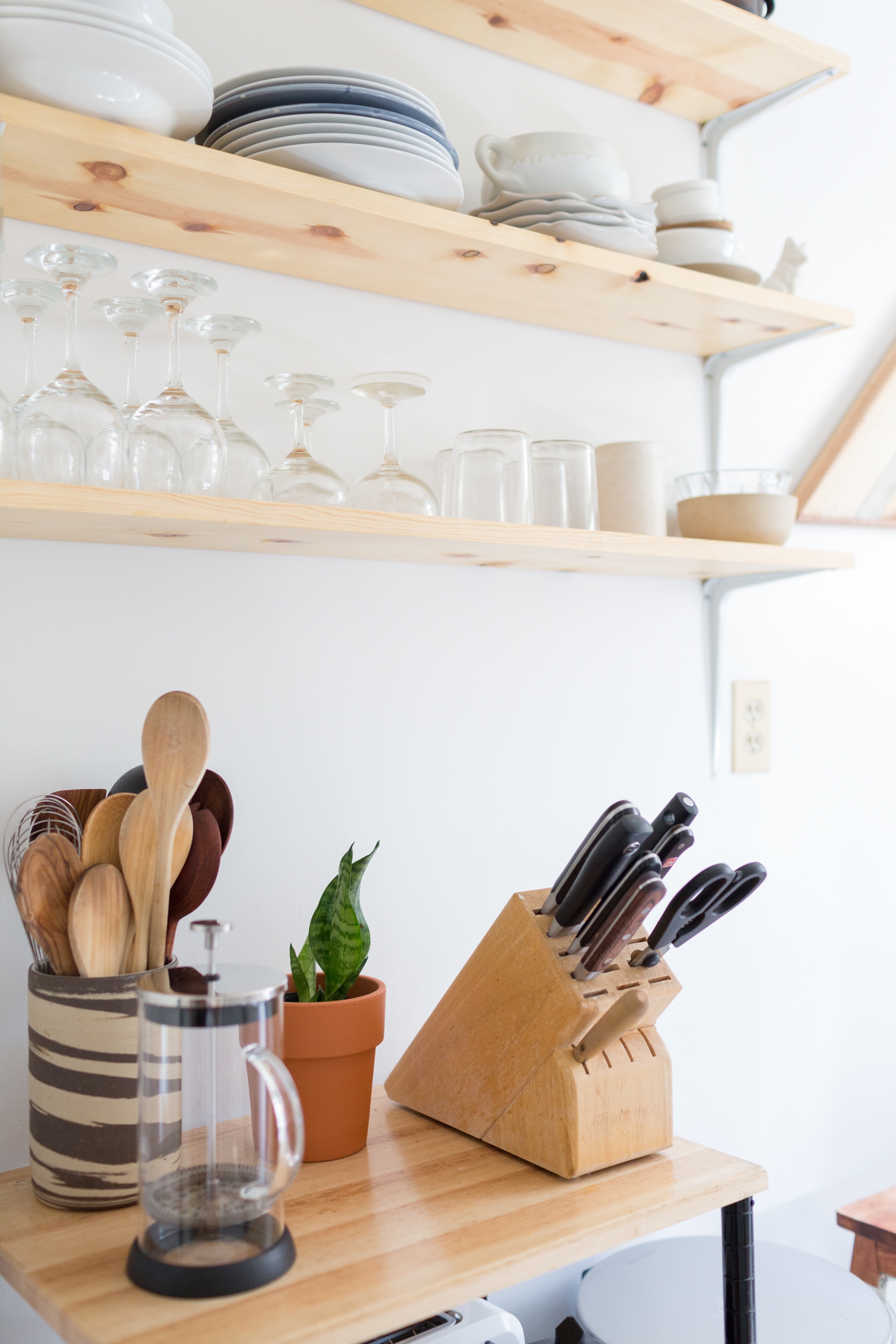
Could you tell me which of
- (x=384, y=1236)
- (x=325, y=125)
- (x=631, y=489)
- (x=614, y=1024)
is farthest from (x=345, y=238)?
(x=384, y=1236)

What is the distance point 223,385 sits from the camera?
110 cm

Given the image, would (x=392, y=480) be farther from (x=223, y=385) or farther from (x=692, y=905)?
(x=692, y=905)

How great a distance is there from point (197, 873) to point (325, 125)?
71 cm

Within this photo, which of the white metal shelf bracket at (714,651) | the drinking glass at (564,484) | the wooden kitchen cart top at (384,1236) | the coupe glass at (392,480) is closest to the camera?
the wooden kitchen cart top at (384,1236)

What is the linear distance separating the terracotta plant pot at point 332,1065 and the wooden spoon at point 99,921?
170 mm

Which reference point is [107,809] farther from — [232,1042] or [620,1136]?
[620,1136]

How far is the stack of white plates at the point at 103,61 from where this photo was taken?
0.85 meters

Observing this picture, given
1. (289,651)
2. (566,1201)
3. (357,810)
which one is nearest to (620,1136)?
(566,1201)

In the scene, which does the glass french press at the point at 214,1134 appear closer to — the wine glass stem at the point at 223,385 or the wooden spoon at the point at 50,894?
the wooden spoon at the point at 50,894

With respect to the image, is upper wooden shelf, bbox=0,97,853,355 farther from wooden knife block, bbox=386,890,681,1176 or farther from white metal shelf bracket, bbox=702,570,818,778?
wooden knife block, bbox=386,890,681,1176

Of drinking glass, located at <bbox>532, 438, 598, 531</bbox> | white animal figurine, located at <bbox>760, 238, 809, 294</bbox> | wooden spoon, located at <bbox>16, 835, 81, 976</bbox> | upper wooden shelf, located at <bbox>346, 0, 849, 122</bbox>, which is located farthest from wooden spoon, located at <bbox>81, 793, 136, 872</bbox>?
white animal figurine, located at <bbox>760, 238, 809, 294</bbox>

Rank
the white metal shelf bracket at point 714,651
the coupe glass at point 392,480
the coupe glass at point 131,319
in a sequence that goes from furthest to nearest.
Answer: the white metal shelf bracket at point 714,651 → the coupe glass at point 392,480 → the coupe glass at point 131,319

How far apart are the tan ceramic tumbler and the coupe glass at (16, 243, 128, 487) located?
65 cm

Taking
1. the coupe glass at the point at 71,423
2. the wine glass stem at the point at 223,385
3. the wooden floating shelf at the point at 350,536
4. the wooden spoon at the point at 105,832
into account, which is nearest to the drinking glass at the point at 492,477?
the wooden floating shelf at the point at 350,536
